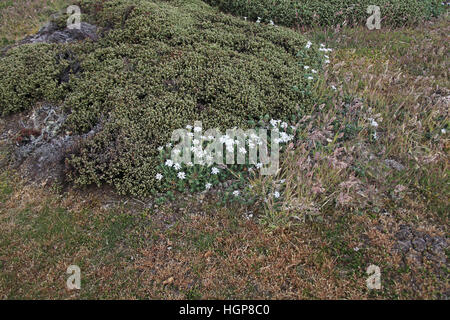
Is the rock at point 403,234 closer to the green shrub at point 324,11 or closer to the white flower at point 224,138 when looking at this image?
the white flower at point 224,138

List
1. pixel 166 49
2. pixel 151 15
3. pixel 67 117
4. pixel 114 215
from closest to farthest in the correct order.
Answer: pixel 114 215 → pixel 67 117 → pixel 166 49 → pixel 151 15

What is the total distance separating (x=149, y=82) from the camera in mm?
5926

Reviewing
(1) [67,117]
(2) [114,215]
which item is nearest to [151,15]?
(1) [67,117]

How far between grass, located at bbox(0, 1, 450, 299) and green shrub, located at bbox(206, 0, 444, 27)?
3.85m

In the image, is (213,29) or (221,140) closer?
(221,140)

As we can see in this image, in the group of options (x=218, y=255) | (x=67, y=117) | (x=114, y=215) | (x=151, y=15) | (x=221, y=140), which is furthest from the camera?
(x=151, y=15)

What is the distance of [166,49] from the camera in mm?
6406

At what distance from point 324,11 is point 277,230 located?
21.6 feet

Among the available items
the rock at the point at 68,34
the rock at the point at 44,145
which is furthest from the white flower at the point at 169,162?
the rock at the point at 68,34

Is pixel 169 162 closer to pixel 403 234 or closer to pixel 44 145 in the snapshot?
pixel 44 145

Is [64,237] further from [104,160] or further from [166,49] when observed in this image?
[166,49]

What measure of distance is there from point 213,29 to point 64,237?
4998 millimetres

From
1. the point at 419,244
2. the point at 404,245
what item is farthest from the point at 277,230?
the point at 419,244

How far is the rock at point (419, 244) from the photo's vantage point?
4.30 metres
